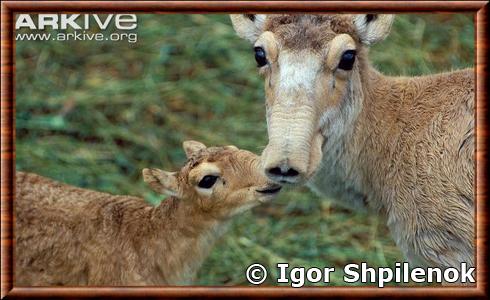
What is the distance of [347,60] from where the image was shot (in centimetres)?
628

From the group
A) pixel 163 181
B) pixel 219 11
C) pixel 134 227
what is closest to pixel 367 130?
pixel 219 11

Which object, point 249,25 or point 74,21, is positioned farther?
point 74,21

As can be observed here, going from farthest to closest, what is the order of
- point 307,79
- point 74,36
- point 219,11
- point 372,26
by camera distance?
point 74,36, point 219,11, point 372,26, point 307,79

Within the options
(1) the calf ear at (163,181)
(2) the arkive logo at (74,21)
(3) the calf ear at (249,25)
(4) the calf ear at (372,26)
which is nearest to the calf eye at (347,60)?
(4) the calf ear at (372,26)

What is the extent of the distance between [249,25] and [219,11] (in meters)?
0.19

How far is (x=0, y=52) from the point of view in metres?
6.63

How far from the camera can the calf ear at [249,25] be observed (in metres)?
6.48

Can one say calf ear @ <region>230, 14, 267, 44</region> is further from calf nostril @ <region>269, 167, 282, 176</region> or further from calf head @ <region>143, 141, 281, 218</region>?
calf nostril @ <region>269, 167, 282, 176</region>

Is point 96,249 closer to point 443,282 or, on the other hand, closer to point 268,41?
point 268,41

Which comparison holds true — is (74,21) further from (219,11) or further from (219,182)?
(219,182)

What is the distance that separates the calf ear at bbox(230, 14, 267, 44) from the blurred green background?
210cm

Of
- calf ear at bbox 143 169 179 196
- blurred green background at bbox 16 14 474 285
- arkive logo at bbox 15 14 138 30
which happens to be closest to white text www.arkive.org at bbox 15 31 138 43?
arkive logo at bbox 15 14 138 30

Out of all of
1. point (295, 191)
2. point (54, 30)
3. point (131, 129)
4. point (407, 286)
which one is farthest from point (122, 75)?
point (407, 286)

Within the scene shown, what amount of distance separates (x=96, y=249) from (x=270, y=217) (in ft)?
7.45
